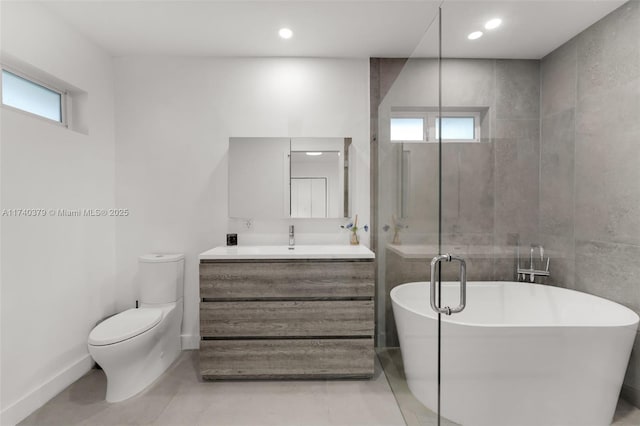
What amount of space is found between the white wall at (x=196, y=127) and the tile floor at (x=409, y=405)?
147cm

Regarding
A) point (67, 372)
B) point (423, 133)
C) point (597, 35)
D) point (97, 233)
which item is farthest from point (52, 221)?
point (597, 35)

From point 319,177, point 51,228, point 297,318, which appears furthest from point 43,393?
point 319,177

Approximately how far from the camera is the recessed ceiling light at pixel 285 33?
2.20m

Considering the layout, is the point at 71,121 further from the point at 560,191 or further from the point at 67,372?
the point at 560,191

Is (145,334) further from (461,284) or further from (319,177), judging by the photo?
(461,284)

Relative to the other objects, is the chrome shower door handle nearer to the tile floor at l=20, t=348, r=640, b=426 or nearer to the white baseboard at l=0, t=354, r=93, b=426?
the tile floor at l=20, t=348, r=640, b=426

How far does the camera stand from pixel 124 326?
197 cm

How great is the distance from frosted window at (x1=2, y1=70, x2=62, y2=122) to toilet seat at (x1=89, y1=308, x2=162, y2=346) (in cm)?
147

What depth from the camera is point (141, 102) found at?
260 centimetres

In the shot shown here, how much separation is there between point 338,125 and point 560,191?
2.08 m

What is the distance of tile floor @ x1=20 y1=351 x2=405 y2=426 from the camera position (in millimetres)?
1749

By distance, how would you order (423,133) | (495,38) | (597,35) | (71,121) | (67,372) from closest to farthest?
(597,35) → (495,38) → (423,133) → (67,372) → (71,121)

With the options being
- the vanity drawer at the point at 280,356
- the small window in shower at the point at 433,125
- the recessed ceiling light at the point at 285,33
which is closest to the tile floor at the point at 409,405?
the vanity drawer at the point at 280,356

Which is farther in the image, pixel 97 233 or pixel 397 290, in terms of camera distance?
pixel 97 233
